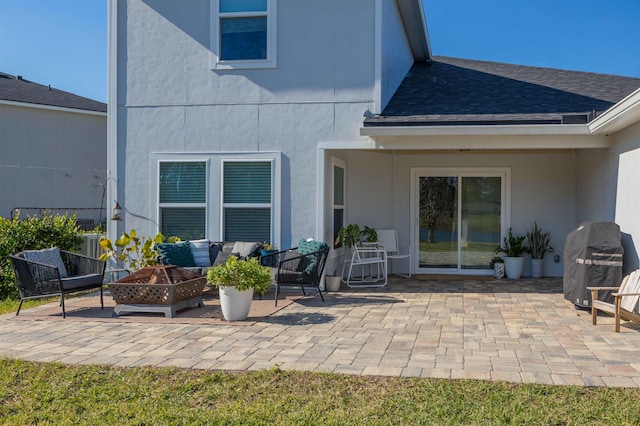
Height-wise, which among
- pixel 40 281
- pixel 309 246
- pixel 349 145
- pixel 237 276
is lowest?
pixel 40 281

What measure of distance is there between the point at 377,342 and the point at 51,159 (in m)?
15.7

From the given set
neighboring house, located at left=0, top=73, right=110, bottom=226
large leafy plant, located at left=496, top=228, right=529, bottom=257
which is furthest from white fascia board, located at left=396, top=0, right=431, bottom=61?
neighboring house, located at left=0, top=73, right=110, bottom=226

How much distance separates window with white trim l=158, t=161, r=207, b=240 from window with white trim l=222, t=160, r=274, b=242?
411 millimetres

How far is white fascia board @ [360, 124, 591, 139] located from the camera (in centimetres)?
891

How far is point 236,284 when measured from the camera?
23.5ft

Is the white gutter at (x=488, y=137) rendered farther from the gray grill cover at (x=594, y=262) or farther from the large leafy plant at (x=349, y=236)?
the large leafy plant at (x=349, y=236)

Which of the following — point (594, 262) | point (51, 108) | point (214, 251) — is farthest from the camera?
point (51, 108)

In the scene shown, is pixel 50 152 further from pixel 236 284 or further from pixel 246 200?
pixel 236 284

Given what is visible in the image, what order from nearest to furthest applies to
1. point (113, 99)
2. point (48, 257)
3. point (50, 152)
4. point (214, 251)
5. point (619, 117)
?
point (619, 117) < point (48, 257) < point (214, 251) < point (113, 99) < point (50, 152)

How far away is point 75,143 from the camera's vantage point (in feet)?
63.0

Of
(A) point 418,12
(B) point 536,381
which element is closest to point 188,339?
(B) point 536,381

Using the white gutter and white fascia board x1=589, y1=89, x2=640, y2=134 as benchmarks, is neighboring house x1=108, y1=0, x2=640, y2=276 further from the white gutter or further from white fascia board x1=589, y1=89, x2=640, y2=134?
white fascia board x1=589, y1=89, x2=640, y2=134

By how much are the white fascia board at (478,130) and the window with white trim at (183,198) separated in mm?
3055

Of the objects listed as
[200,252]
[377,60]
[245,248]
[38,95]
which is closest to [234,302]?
[245,248]
